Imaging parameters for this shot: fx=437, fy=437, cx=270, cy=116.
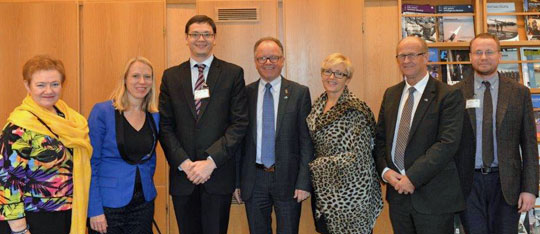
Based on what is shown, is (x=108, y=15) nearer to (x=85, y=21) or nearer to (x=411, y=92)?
(x=85, y=21)

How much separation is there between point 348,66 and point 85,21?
103 inches

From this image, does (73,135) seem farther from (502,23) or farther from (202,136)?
(502,23)

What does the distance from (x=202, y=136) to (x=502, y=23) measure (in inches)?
123

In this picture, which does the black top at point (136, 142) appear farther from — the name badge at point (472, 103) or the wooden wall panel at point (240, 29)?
the name badge at point (472, 103)

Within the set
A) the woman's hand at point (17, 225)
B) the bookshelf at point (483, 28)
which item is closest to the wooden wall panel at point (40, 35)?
the woman's hand at point (17, 225)

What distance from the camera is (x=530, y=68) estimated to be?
4137mm

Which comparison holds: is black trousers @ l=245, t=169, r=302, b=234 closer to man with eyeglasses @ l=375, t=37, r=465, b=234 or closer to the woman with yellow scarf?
man with eyeglasses @ l=375, t=37, r=465, b=234

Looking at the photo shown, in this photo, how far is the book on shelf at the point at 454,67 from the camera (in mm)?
4141

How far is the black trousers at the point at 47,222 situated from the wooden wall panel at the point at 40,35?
2067mm

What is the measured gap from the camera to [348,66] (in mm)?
2818

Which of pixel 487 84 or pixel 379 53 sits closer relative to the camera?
pixel 487 84

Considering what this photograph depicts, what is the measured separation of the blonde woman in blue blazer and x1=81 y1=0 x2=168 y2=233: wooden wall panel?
150 centimetres

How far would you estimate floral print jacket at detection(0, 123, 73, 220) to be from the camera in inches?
81.6

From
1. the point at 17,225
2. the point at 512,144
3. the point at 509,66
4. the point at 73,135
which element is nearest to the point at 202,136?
the point at 73,135
